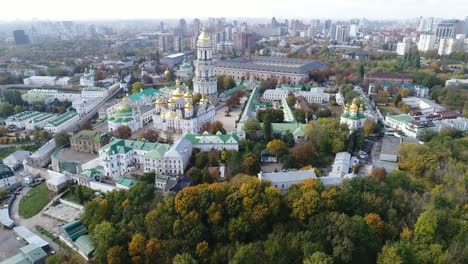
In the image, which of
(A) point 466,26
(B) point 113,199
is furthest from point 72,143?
(A) point 466,26

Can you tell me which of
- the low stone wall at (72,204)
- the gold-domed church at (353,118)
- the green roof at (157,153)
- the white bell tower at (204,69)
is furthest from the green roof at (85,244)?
the white bell tower at (204,69)

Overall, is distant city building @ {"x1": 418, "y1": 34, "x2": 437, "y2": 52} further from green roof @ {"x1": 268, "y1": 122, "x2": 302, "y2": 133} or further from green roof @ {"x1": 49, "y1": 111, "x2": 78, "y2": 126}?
green roof @ {"x1": 49, "y1": 111, "x2": 78, "y2": 126}

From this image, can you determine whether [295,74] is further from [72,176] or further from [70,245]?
[70,245]

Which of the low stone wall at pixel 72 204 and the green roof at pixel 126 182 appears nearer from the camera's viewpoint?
the low stone wall at pixel 72 204

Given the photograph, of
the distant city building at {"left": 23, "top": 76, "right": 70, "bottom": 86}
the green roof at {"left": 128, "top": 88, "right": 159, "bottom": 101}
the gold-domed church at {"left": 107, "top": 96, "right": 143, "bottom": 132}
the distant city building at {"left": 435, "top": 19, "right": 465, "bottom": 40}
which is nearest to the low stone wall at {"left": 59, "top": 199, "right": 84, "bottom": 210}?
the gold-domed church at {"left": 107, "top": 96, "right": 143, "bottom": 132}

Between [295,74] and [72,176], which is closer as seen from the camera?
[72,176]

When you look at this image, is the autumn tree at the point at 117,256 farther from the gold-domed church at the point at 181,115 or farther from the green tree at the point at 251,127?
the gold-domed church at the point at 181,115
